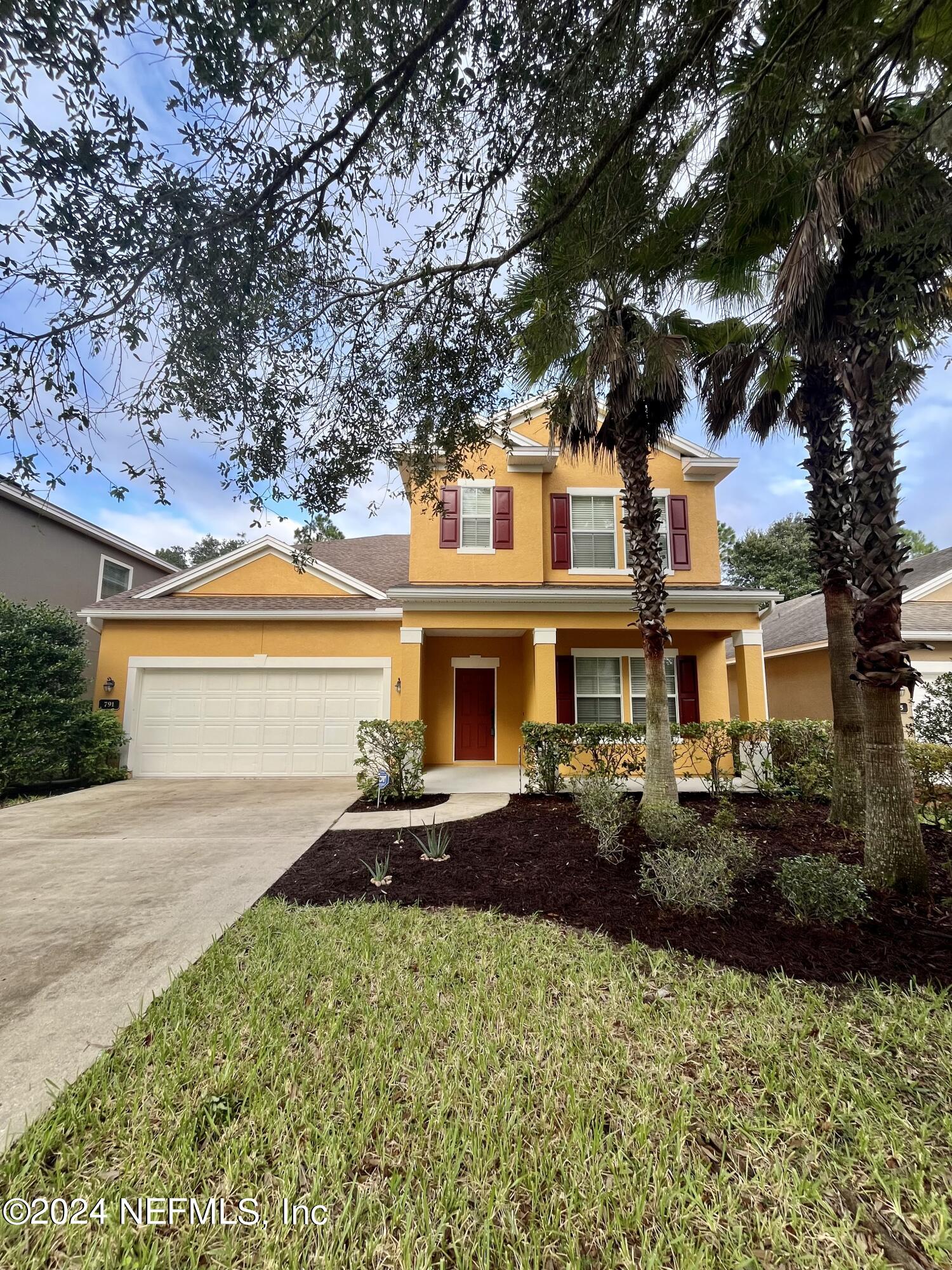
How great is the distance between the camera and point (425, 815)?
7.46 m

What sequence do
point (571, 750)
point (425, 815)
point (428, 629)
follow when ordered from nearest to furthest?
point (425, 815) → point (571, 750) → point (428, 629)

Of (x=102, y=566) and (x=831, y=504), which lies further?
(x=102, y=566)

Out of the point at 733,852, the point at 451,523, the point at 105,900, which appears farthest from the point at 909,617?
the point at 105,900

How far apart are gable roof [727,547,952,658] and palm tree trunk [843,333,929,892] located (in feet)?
25.7

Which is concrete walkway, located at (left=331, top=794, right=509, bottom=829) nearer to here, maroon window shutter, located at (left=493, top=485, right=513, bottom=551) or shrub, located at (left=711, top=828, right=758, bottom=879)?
shrub, located at (left=711, top=828, right=758, bottom=879)

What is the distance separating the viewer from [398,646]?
1149 cm

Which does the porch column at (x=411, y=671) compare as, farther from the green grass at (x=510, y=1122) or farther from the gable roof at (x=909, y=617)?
the gable roof at (x=909, y=617)

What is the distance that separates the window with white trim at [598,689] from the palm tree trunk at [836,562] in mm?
5475

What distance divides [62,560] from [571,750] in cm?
1403

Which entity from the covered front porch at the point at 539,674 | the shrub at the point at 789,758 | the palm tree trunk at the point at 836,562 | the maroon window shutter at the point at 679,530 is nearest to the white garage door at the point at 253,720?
the covered front porch at the point at 539,674

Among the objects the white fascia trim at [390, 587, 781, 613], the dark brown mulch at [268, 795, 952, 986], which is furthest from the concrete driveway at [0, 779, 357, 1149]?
the white fascia trim at [390, 587, 781, 613]

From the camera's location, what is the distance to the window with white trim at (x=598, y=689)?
38.4 feet

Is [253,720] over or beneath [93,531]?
beneath

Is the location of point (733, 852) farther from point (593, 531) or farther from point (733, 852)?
point (593, 531)
